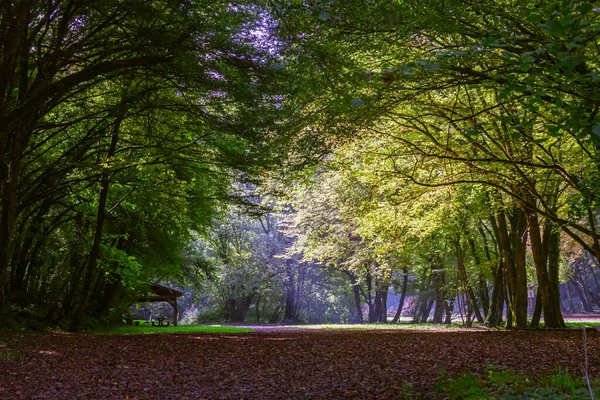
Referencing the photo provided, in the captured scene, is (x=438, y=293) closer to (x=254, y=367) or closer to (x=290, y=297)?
(x=290, y=297)

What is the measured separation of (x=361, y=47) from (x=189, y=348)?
21.5 ft

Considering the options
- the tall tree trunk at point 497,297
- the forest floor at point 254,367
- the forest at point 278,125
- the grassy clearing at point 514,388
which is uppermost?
the forest at point 278,125

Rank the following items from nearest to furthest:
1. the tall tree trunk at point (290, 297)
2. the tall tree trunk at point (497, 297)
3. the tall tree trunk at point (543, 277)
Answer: the tall tree trunk at point (543, 277) < the tall tree trunk at point (497, 297) < the tall tree trunk at point (290, 297)

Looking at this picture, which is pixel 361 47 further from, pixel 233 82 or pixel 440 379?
pixel 440 379

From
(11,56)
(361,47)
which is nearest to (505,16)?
(361,47)

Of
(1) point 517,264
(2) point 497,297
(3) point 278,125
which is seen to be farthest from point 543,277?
(3) point 278,125

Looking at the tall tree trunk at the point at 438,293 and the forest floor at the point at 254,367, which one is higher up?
the tall tree trunk at the point at 438,293

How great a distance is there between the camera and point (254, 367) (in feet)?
24.4

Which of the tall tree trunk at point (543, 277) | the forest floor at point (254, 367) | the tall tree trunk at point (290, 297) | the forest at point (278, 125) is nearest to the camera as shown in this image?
the forest at point (278, 125)

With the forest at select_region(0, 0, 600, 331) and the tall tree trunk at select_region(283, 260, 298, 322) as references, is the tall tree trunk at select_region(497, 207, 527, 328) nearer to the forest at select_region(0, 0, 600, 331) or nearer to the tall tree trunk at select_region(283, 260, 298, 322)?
the forest at select_region(0, 0, 600, 331)

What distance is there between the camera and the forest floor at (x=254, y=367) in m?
5.52

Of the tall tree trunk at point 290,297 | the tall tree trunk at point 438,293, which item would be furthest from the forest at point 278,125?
the tall tree trunk at point 290,297

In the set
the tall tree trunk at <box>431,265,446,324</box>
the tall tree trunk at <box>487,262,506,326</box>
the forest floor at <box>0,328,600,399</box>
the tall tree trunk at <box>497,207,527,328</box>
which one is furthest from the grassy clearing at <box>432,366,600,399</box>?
the tall tree trunk at <box>431,265,446,324</box>

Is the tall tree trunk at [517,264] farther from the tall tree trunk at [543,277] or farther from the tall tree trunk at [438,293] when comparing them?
the tall tree trunk at [438,293]
